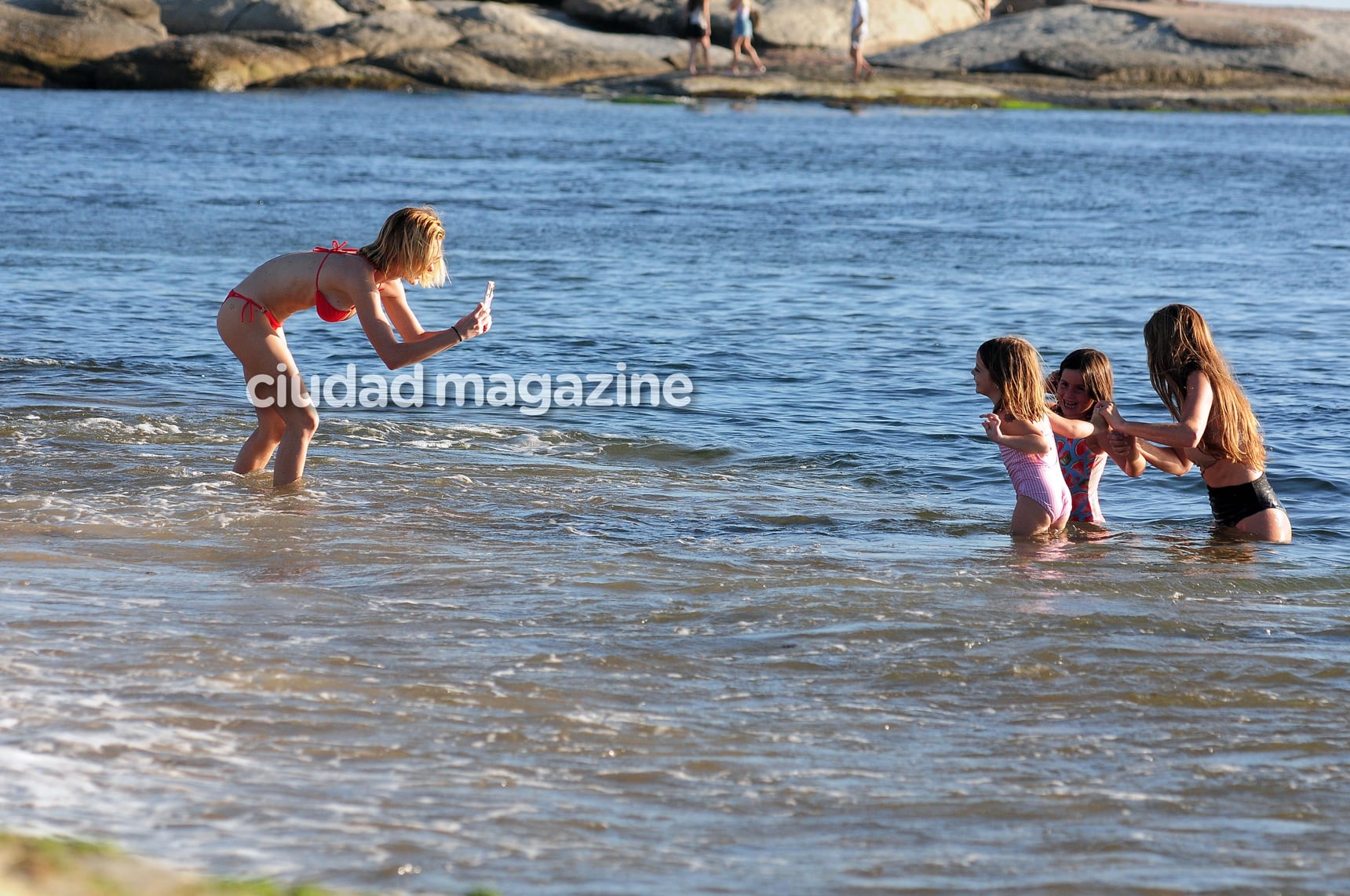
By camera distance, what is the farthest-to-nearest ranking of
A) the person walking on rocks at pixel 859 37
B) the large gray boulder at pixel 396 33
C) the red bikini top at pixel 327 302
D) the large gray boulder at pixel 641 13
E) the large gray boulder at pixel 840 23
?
the large gray boulder at pixel 840 23 → the large gray boulder at pixel 641 13 → the large gray boulder at pixel 396 33 → the person walking on rocks at pixel 859 37 → the red bikini top at pixel 327 302

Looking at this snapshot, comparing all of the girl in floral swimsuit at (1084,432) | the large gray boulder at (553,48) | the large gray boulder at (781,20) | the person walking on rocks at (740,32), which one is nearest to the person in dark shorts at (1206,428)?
the girl in floral swimsuit at (1084,432)

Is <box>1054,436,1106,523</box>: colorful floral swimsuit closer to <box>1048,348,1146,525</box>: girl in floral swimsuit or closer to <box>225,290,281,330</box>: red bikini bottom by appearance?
<box>1048,348,1146,525</box>: girl in floral swimsuit

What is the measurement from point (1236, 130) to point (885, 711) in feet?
94.2

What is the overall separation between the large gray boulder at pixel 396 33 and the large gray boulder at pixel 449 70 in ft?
1.62

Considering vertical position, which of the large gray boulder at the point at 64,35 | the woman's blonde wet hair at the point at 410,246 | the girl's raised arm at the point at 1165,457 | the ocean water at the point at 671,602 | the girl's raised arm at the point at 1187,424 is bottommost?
the ocean water at the point at 671,602

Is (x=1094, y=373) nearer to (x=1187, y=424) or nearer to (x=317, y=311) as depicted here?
(x=1187, y=424)

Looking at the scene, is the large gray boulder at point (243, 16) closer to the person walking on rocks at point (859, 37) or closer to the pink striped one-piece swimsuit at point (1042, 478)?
the person walking on rocks at point (859, 37)

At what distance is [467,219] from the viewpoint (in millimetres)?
16875

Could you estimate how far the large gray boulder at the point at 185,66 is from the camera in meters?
33.8

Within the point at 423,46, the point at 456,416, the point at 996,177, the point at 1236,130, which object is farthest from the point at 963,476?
the point at 423,46

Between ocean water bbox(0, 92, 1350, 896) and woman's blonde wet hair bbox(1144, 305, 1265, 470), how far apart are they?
47cm

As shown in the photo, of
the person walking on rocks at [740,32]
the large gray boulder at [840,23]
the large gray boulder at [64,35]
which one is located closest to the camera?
the large gray boulder at [64,35]

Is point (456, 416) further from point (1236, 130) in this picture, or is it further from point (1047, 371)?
point (1236, 130)

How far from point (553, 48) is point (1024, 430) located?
106 ft
